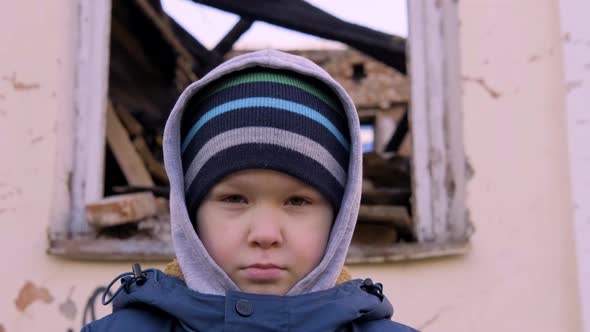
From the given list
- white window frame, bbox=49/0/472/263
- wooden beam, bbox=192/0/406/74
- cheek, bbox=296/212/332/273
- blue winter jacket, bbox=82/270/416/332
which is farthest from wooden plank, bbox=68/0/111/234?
cheek, bbox=296/212/332/273

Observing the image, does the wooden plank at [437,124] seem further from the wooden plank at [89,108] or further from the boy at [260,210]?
the boy at [260,210]

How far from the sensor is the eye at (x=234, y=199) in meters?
1.46

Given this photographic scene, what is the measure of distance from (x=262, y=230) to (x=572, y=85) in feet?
6.86

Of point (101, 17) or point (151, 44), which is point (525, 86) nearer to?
point (101, 17)

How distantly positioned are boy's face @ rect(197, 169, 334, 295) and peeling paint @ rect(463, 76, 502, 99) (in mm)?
1821

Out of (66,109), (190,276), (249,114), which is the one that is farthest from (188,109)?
(66,109)

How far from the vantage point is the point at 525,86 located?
122 inches

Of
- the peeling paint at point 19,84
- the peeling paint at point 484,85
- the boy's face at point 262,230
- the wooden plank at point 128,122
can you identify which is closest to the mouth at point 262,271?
the boy's face at point 262,230

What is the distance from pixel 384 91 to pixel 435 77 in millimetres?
8343

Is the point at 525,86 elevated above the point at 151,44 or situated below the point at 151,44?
below

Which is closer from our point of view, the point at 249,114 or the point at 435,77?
the point at 249,114

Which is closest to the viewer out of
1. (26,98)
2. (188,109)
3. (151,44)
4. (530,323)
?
(188,109)

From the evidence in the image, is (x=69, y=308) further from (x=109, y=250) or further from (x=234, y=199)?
(x=234, y=199)

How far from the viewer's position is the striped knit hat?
148 cm
